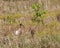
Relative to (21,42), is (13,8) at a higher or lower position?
lower

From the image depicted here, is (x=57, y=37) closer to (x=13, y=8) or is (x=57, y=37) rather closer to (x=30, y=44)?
(x=30, y=44)

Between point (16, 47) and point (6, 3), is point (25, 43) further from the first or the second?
point (6, 3)

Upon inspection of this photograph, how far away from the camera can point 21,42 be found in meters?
6.01

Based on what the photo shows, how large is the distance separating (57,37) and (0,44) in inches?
54.9

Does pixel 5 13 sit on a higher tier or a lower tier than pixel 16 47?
lower

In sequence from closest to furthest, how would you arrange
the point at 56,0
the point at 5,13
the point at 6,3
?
the point at 5,13
the point at 6,3
the point at 56,0

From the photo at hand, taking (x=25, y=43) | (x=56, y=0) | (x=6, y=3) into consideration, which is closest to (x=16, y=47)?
(x=25, y=43)

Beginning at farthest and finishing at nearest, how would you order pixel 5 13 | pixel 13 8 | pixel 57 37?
pixel 13 8 < pixel 5 13 < pixel 57 37

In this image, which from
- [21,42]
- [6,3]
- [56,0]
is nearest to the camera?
[21,42]

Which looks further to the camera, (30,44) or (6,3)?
(6,3)

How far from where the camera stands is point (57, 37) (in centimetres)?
644

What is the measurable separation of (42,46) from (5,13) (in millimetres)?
12561

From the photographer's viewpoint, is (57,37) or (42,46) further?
(57,37)

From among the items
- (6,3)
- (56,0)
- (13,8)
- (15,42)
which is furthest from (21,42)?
(56,0)
